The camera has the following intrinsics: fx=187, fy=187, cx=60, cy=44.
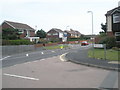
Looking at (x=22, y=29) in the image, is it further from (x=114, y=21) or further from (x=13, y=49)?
(x=114, y=21)

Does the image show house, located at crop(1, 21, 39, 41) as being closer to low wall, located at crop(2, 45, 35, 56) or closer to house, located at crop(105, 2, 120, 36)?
low wall, located at crop(2, 45, 35, 56)

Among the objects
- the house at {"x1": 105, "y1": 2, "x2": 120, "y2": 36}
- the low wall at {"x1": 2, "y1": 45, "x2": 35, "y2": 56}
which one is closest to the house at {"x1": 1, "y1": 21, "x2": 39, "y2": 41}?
the low wall at {"x1": 2, "y1": 45, "x2": 35, "y2": 56}

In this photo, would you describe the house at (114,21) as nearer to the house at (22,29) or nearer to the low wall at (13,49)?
the low wall at (13,49)

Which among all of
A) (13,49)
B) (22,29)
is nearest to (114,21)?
(13,49)

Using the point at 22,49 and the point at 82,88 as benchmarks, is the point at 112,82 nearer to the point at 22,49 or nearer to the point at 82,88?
the point at 82,88

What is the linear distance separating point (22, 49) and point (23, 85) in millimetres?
27443

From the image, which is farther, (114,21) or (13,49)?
(13,49)

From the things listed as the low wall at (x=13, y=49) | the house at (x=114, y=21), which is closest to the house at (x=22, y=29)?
the low wall at (x=13, y=49)

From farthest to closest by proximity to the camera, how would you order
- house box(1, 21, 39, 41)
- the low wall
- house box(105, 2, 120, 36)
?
1. house box(1, 21, 39, 41)
2. the low wall
3. house box(105, 2, 120, 36)

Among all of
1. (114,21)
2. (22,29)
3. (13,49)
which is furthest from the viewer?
(22,29)

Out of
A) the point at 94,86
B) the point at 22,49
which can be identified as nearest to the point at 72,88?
the point at 94,86

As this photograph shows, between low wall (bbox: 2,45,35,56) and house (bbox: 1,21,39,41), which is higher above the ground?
house (bbox: 1,21,39,41)

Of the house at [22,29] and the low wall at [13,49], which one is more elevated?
the house at [22,29]

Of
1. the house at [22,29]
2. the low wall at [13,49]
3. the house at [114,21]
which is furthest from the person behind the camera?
the house at [22,29]
